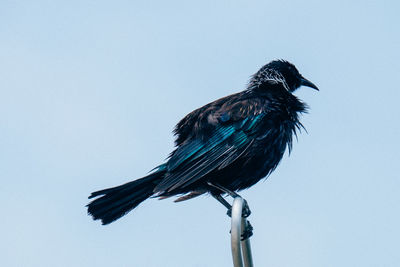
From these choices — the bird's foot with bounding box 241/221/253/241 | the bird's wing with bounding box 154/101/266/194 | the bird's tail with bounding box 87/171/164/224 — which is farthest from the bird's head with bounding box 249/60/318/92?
the bird's foot with bounding box 241/221/253/241

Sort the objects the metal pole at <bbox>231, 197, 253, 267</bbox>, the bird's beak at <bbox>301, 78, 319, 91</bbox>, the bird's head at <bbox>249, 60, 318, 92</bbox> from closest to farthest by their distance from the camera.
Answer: the metal pole at <bbox>231, 197, 253, 267</bbox>, the bird's head at <bbox>249, 60, 318, 92</bbox>, the bird's beak at <bbox>301, 78, 319, 91</bbox>

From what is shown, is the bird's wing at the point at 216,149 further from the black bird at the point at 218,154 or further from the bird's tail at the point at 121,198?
the bird's tail at the point at 121,198

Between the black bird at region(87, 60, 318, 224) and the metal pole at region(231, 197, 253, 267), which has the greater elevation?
the black bird at region(87, 60, 318, 224)

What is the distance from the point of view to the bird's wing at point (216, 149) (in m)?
6.73

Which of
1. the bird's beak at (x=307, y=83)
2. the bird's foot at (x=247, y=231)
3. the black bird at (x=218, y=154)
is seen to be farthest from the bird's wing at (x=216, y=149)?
the bird's beak at (x=307, y=83)

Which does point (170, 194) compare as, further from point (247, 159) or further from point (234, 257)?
point (234, 257)

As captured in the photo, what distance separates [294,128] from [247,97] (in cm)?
52

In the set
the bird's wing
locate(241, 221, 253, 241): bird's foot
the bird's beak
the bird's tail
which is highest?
the bird's beak

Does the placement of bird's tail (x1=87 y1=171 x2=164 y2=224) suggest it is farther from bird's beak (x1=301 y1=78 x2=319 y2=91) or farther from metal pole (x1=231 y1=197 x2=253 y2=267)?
bird's beak (x1=301 y1=78 x2=319 y2=91)

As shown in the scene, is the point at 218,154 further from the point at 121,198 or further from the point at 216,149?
the point at 121,198

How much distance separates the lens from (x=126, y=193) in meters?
6.83

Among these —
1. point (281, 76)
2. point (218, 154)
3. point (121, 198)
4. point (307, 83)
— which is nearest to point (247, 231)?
point (218, 154)

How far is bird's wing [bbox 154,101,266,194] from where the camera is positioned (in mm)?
6734

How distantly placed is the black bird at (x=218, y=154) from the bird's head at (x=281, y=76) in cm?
63
